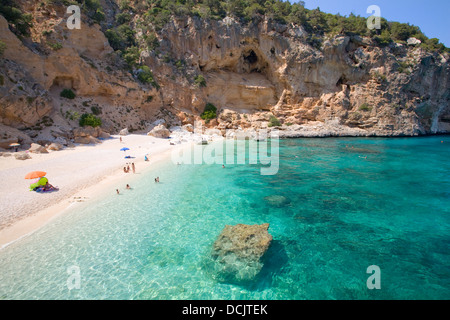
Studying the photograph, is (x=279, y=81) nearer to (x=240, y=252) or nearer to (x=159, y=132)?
(x=159, y=132)

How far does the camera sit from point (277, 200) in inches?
440

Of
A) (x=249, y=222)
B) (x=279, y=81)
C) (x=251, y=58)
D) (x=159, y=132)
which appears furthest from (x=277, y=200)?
(x=251, y=58)

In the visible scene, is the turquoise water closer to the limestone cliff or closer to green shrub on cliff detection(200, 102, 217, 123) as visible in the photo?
the limestone cliff

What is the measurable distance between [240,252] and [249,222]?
8.75ft

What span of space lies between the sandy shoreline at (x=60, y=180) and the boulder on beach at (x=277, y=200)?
9380mm

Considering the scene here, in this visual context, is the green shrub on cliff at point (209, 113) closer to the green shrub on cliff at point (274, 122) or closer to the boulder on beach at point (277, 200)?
the green shrub on cliff at point (274, 122)

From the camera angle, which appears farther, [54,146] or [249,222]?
[54,146]

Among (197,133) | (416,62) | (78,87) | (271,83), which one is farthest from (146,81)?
(416,62)

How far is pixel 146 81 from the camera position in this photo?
3372 centimetres

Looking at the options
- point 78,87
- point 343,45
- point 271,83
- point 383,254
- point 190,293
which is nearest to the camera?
point 190,293

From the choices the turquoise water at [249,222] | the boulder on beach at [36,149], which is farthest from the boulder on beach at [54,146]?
the turquoise water at [249,222]

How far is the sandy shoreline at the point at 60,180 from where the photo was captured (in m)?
8.93
